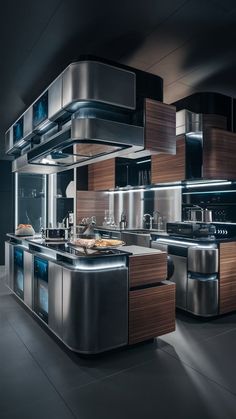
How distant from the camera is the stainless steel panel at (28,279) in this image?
375 centimetres

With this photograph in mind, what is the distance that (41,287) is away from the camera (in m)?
3.46

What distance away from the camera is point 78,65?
281 centimetres

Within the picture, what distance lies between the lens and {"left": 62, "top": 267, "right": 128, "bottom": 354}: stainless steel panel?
2.59m

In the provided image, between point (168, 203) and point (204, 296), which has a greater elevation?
point (168, 203)

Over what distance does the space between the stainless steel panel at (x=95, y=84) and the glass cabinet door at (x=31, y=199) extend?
17.6 feet

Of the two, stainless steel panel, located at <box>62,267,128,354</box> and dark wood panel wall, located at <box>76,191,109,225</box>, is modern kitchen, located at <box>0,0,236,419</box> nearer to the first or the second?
stainless steel panel, located at <box>62,267,128,354</box>

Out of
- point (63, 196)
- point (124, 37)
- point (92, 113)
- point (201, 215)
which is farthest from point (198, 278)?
point (63, 196)

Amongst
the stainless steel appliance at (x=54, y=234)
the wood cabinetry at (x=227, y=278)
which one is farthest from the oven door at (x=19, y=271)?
the wood cabinetry at (x=227, y=278)

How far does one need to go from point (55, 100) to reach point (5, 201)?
527cm

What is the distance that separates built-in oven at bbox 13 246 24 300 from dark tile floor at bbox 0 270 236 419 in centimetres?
90

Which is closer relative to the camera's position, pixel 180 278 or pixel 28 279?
pixel 28 279

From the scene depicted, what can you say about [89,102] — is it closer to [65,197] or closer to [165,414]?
[165,414]

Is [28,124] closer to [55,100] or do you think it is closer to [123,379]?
[55,100]

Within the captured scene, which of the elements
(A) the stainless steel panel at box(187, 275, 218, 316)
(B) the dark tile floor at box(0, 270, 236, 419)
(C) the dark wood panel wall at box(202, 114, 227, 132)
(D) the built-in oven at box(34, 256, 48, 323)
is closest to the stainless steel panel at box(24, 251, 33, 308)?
(D) the built-in oven at box(34, 256, 48, 323)
